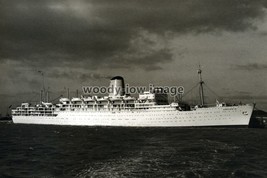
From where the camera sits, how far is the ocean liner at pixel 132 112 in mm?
45000

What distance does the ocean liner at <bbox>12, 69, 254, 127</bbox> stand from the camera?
45000 millimetres

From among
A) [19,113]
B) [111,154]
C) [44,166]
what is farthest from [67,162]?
[19,113]

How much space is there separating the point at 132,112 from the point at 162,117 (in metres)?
6.19

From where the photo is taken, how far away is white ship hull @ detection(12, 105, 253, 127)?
44906 millimetres

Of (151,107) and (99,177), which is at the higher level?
(151,107)

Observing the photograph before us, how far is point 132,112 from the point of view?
5275 centimetres

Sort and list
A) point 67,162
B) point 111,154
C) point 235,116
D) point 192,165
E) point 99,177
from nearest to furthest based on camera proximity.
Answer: point 99,177, point 192,165, point 67,162, point 111,154, point 235,116

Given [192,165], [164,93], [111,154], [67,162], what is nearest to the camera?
[192,165]

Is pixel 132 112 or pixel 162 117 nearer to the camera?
pixel 162 117

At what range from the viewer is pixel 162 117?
48781 mm

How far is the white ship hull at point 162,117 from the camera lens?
4491 cm

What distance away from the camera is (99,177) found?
44.5 ft

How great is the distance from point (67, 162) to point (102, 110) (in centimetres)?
4010

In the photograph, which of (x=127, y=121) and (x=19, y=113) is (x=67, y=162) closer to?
(x=127, y=121)
